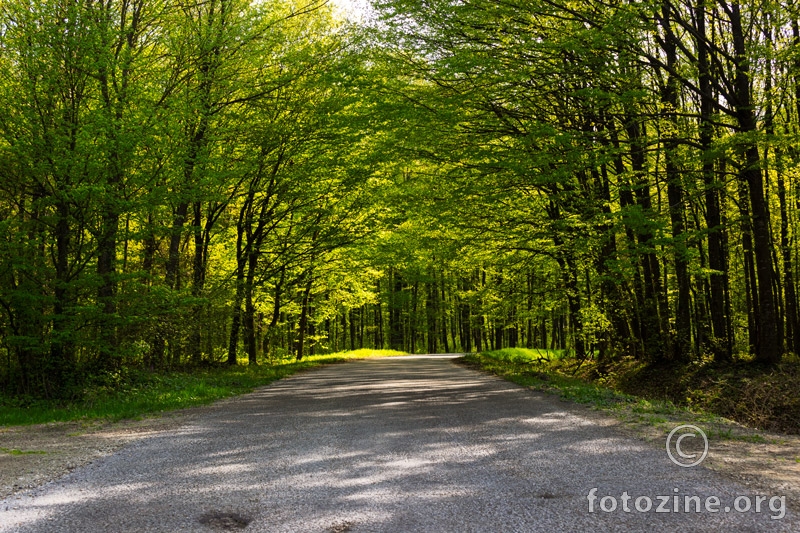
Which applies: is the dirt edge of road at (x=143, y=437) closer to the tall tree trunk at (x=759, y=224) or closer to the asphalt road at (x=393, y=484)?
the asphalt road at (x=393, y=484)

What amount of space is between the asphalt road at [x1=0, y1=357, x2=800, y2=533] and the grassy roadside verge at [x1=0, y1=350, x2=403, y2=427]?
106 inches

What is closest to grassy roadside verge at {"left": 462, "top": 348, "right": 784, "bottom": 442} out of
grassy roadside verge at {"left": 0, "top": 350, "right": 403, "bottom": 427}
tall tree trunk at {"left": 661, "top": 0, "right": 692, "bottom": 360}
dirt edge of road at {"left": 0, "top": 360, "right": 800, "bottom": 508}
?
dirt edge of road at {"left": 0, "top": 360, "right": 800, "bottom": 508}

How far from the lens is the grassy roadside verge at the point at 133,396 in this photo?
966cm

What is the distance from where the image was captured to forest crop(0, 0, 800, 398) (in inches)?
459

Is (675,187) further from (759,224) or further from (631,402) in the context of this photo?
(631,402)

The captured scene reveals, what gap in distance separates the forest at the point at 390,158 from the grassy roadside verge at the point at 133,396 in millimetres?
679

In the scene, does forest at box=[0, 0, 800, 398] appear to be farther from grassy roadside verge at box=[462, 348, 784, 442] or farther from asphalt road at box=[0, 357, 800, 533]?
asphalt road at box=[0, 357, 800, 533]

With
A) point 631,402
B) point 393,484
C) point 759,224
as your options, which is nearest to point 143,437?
point 393,484

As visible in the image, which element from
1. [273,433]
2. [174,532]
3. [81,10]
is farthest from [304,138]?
[174,532]

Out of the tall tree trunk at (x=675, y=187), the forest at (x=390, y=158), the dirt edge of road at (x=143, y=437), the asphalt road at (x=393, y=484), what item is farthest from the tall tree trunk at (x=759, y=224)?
the asphalt road at (x=393, y=484)

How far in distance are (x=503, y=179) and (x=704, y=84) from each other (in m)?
5.65

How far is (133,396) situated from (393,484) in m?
8.87

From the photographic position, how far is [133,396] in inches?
463

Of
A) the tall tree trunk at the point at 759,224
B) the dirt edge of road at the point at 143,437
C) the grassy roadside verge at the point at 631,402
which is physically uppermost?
the tall tree trunk at the point at 759,224
